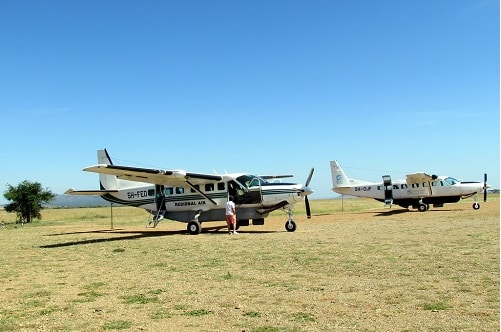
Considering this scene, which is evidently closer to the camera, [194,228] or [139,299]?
[139,299]

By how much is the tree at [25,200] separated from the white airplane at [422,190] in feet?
96.6

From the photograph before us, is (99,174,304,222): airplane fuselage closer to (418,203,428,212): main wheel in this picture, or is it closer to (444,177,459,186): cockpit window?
(418,203,428,212): main wheel

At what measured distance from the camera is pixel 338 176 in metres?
42.3

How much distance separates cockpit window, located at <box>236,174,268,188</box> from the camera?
20.8 meters

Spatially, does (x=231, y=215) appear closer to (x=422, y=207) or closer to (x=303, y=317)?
(x=303, y=317)

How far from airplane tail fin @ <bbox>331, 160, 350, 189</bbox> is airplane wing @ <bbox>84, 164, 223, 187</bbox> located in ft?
75.6

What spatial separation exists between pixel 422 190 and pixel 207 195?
22.7 metres

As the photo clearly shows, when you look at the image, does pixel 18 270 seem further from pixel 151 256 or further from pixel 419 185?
pixel 419 185

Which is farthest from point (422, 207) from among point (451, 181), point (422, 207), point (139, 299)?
point (139, 299)

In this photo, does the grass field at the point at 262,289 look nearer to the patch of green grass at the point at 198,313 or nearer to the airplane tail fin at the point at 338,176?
the patch of green grass at the point at 198,313

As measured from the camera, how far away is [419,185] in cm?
3738

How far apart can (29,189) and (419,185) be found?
34.4 meters

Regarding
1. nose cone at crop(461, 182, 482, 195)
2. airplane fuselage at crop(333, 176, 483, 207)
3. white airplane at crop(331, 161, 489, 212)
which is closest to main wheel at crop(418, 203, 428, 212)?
white airplane at crop(331, 161, 489, 212)

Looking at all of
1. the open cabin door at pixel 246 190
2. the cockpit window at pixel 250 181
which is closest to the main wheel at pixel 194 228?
the open cabin door at pixel 246 190
